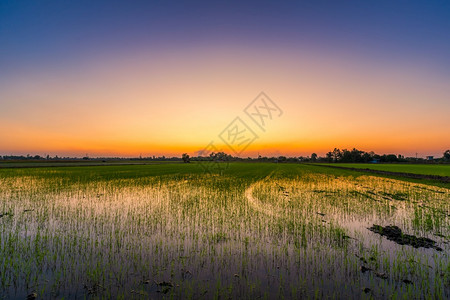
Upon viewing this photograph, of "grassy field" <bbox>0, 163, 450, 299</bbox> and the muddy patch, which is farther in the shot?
the muddy patch

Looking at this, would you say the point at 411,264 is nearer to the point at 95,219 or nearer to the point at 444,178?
the point at 95,219

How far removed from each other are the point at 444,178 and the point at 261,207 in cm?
3053

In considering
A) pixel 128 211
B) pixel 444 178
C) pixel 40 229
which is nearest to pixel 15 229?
pixel 40 229

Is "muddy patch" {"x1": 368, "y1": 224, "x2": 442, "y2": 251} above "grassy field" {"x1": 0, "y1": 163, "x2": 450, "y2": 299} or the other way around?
the other way around

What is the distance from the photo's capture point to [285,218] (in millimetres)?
A: 9867

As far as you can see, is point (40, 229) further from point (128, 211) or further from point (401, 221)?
point (401, 221)

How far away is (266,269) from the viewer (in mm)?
5336

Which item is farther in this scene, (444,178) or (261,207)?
(444,178)

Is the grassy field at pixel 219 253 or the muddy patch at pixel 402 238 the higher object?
the grassy field at pixel 219 253

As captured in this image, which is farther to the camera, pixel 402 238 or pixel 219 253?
pixel 402 238

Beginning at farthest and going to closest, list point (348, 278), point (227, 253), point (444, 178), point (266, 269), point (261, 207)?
point (444, 178)
point (261, 207)
point (227, 253)
point (266, 269)
point (348, 278)

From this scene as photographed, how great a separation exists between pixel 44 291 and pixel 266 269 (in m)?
4.61

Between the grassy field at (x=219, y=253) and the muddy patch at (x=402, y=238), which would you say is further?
the muddy patch at (x=402, y=238)

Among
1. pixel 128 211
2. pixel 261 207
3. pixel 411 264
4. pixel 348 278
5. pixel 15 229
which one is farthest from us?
pixel 261 207
